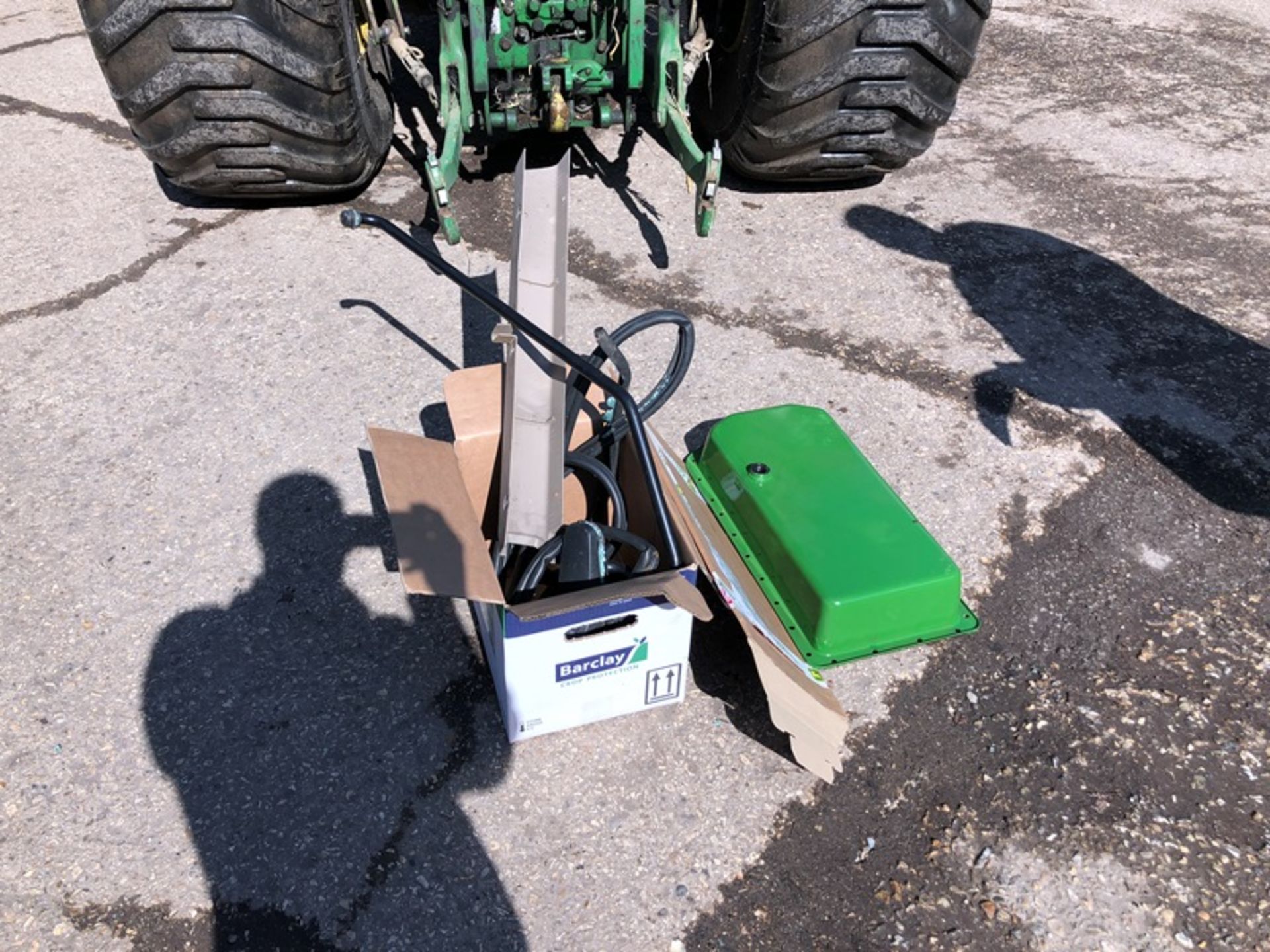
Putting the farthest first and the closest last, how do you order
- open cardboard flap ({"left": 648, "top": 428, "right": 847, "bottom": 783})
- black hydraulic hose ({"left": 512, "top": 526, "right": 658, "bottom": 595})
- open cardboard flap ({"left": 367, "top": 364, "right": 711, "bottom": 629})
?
black hydraulic hose ({"left": 512, "top": 526, "right": 658, "bottom": 595}) → open cardboard flap ({"left": 648, "top": 428, "right": 847, "bottom": 783}) → open cardboard flap ({"left": 367, "top": 364, "right": 711, "bottom": 629})

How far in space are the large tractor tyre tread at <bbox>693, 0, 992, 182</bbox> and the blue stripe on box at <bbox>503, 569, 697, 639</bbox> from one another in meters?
2.05

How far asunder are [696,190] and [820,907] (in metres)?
2.14

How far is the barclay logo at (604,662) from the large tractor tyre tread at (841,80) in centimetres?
212

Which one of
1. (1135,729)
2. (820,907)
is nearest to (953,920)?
(820,907)

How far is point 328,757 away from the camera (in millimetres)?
1863

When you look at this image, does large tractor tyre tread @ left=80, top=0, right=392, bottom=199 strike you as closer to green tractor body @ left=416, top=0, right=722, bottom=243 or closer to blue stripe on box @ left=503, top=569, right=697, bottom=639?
green tractor body @ left=416, top=0, right=722, bottom=243

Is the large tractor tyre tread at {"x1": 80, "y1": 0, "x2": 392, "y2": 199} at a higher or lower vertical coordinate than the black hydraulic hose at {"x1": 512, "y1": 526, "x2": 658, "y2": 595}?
→ higher

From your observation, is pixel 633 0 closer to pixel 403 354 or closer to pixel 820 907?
pixel 403 354

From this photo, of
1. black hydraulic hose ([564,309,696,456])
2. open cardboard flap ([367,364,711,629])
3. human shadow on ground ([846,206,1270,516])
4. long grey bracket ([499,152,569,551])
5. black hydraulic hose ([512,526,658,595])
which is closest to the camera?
open cardboard flap ([367,364,711,629])

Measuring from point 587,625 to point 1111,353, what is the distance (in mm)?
2125

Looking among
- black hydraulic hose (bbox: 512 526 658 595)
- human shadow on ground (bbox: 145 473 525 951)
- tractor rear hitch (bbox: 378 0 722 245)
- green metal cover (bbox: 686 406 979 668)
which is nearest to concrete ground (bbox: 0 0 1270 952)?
human shadow on ground (bbox: 145 473 525 951)

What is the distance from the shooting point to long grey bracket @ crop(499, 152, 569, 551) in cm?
200

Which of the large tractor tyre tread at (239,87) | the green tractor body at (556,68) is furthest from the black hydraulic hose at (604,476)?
the large tractor tyre tread at (239,87)

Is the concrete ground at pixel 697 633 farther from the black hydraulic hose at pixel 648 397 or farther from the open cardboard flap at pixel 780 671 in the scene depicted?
the black hydraulic hose at pixel 648 397
